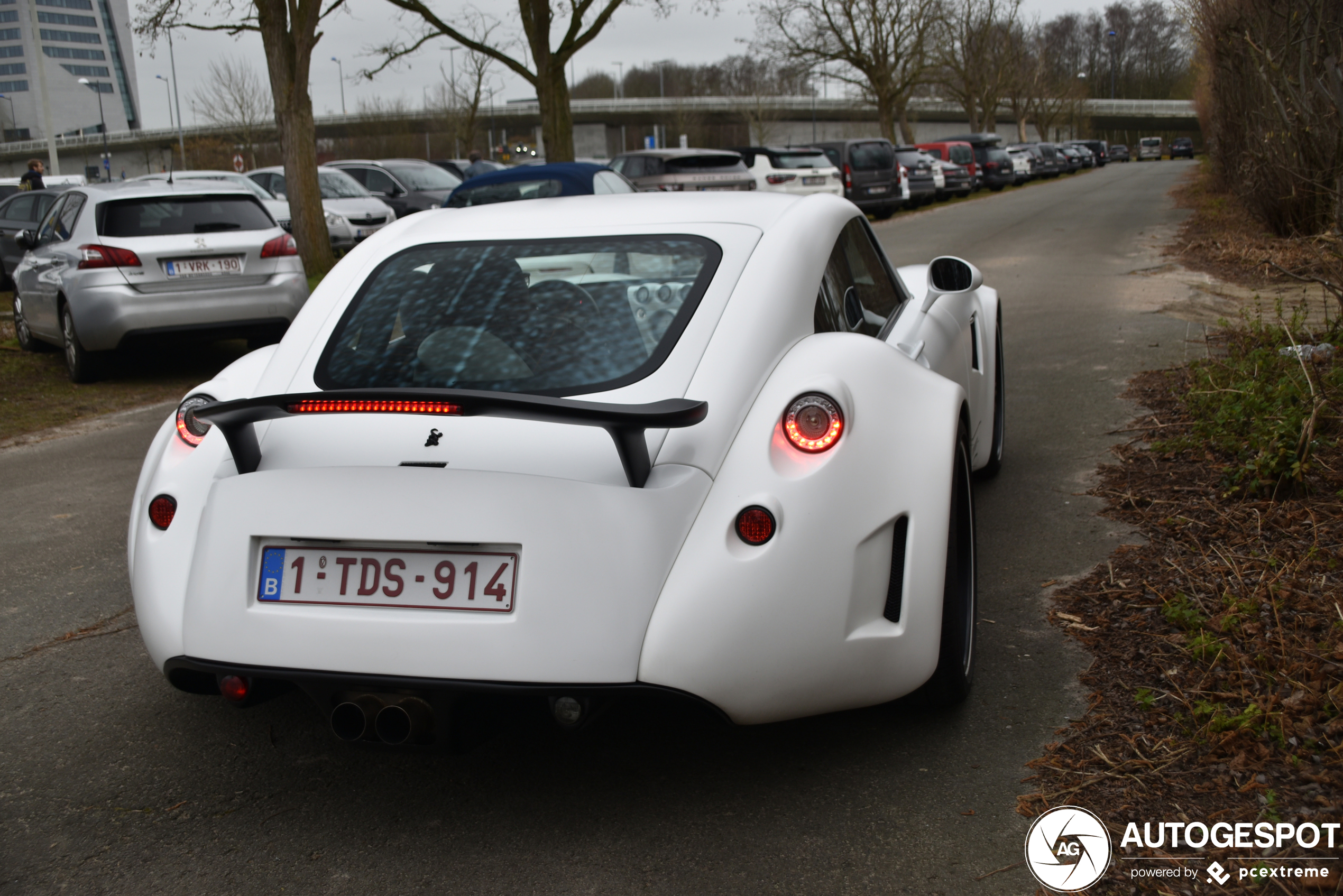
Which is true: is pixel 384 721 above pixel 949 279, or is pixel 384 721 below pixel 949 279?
below

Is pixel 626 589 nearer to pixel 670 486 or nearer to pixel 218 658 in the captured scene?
pixel 670 486

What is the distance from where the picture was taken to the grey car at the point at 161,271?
908 cm

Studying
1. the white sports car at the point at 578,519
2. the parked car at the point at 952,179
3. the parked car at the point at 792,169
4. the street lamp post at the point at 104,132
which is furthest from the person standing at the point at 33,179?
the white sports car at the point at 578,519

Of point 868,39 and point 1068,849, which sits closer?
point 1068,849

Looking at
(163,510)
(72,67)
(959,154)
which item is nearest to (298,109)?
(163,510)

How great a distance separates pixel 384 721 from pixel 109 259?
306 inches

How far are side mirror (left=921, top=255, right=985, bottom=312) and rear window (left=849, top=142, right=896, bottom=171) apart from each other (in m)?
24.5

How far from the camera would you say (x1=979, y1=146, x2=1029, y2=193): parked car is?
41656 mm

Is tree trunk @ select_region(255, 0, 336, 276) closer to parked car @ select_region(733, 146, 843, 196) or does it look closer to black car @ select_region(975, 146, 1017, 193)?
parked car @ select_region(733, 146, 843, 196)

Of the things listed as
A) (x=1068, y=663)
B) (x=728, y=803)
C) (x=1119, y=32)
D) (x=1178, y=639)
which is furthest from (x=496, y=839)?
(x=1119, y=32)

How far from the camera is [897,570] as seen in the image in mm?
2654

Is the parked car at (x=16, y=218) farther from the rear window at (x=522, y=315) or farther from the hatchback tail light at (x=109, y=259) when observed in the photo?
the rear window at (x=522, y=315)

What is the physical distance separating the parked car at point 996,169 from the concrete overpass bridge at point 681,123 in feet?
154

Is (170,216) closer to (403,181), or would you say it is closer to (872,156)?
(403,181)
